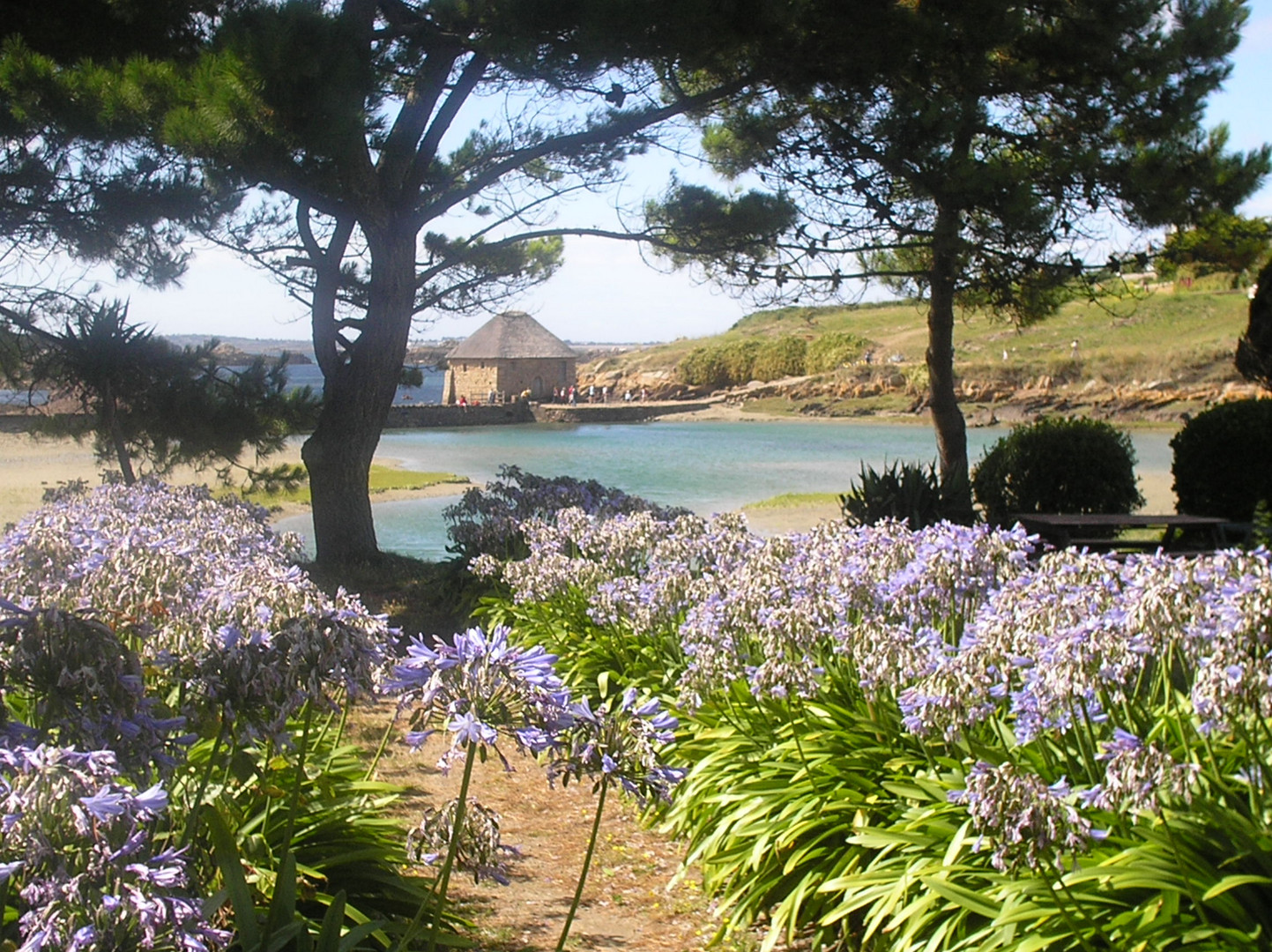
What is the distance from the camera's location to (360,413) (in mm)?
8914

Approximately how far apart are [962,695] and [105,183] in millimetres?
6733

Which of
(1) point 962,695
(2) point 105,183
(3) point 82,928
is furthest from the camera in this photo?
(2) point 105,183

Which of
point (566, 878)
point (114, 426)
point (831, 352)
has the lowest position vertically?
point (566, 878)

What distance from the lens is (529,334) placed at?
119ft

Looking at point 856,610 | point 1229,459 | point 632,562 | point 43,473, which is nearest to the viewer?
point 856,610

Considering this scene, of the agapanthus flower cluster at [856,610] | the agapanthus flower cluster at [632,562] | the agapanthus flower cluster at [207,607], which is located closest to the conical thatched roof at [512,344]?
the agapanthus flower cluster at [632,562]

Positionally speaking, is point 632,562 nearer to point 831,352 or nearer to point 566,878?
point 566,878

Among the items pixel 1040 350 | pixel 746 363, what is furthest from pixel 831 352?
pixel 1040 350

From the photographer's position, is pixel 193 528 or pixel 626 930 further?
pixel 193 528

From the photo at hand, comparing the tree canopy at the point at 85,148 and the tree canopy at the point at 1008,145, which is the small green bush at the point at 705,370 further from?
the tree canopy at the point at 85,148

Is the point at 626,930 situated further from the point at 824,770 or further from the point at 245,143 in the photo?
the point at 245,143

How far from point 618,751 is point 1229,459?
1004 cm

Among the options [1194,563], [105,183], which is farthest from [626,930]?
[105,183]

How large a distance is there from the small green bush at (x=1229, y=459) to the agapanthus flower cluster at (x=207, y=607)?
8.76m
